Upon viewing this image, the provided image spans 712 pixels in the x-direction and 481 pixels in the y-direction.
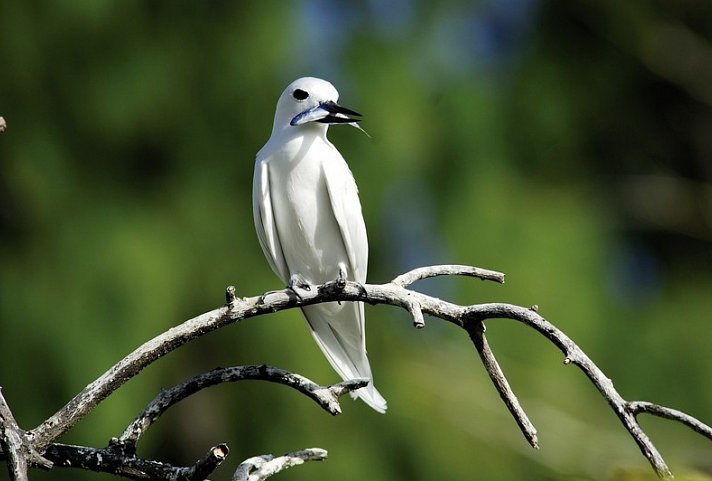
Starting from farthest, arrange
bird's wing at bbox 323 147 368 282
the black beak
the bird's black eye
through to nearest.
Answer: bird's wing at bbox 323 147 368 282 → the bird's black eye → the black beak

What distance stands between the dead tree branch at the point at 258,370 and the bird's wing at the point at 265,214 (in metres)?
1.43

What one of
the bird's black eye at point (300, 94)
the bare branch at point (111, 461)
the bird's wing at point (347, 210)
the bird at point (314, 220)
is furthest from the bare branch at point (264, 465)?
the bird's black eye at point (300, 94)

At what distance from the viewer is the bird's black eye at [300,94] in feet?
13.9

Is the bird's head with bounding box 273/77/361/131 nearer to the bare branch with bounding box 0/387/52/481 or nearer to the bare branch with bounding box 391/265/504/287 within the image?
the bare branch with bounding box 391/265/504/287

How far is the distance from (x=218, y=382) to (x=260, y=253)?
5.36 metres

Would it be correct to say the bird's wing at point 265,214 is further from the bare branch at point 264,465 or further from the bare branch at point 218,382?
the bare branch at point 264,465

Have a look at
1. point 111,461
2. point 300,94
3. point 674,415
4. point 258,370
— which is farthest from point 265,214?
point 674,415

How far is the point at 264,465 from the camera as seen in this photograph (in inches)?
108

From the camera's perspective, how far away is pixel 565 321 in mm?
8375

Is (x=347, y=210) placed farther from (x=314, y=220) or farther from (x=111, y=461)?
(x=111, y=461)

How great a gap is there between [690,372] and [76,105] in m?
5.45

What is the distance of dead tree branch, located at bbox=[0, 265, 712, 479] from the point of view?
8.47 feet

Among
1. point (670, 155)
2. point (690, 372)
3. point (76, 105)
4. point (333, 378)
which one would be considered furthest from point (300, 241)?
point (670, 155)

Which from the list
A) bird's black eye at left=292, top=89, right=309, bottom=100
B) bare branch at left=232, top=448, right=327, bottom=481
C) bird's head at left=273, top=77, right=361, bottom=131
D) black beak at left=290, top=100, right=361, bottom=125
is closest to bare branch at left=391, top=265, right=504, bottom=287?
bare branch at left=232, top=448, right=327, bottom=481
